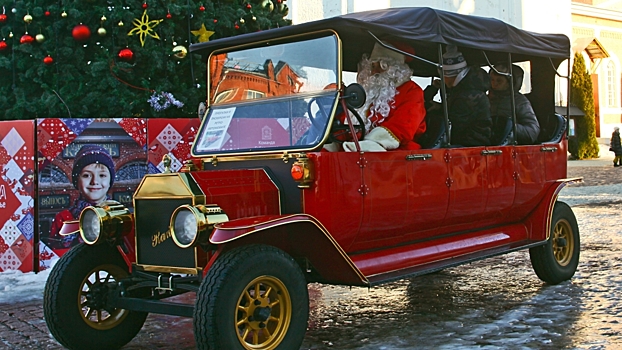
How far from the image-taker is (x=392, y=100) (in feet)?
19.2

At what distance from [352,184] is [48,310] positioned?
6.89 feet

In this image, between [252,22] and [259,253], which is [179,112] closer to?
[252,22]

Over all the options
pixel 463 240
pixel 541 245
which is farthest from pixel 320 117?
pixel 541 245

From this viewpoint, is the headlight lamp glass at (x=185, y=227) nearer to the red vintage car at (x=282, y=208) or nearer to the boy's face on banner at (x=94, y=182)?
the red vintage car at (x=282, y=208)

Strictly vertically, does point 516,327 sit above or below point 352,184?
below

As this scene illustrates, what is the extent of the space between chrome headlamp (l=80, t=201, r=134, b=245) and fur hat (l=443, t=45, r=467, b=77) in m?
3.15

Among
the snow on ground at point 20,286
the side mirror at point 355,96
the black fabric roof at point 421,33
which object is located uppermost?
the black fabric roof at point 421,33

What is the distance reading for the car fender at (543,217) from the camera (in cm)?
684

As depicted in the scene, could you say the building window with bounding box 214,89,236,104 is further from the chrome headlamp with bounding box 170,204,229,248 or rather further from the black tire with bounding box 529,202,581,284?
the black tire with bounding box 529,202,581,284

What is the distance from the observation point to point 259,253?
432cm

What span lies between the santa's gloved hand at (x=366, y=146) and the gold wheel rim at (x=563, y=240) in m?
2.54

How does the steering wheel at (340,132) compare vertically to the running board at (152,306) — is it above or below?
above

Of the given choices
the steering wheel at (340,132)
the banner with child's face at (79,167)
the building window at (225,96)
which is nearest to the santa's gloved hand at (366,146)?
the steering wheel at (340,132)

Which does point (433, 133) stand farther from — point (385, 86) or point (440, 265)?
point (440, 265)
